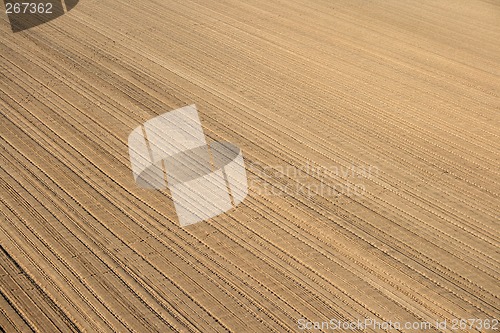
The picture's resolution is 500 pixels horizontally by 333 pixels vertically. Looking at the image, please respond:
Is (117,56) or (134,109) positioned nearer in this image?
(134,109)

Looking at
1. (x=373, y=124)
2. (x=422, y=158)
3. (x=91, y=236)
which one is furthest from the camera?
(x=373, y=124)

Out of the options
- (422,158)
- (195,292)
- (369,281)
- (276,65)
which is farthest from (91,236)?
(276,65)

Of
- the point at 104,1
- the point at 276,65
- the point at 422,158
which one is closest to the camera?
the point at 422,158

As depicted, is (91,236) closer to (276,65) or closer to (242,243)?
(242,243)

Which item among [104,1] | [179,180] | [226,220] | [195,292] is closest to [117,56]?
[104,1]

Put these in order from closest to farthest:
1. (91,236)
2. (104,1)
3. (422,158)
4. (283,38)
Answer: (91,236) < (422,158) < (283,38) < (104,1)

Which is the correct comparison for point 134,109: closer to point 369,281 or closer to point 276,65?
point 276,65
